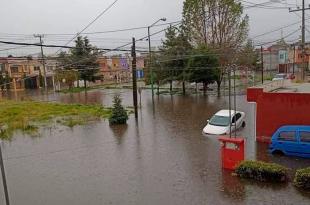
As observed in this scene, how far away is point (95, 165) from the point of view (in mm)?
16078

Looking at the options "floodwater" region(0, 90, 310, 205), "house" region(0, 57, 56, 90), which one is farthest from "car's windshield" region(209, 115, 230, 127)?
"house" region(0, 57, 56, 90)

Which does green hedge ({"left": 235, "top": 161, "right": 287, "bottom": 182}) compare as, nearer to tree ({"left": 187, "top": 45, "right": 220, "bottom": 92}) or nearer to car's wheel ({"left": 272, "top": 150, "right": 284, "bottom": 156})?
car's wheel ({"left": 272, "top": 150, "right": 284, "bottom": 156})

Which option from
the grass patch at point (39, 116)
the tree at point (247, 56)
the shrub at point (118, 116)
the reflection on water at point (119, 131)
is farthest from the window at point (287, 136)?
the tree at point (247, 56)

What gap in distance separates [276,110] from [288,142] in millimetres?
2616

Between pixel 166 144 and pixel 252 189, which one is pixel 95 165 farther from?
pixel 252 189

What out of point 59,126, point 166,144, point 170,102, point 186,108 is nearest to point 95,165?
point 166,144

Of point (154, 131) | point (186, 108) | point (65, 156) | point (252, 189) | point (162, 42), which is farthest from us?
point (162, 42)

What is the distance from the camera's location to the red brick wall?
56.2 feet

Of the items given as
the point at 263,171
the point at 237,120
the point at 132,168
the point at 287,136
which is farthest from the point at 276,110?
the point at 132,168

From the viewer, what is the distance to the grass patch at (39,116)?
26.2m

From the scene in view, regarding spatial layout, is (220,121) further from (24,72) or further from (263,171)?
(24,72)

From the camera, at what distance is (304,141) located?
15352 mm

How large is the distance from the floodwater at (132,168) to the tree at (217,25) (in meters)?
20.4

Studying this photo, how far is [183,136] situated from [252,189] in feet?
29.9
